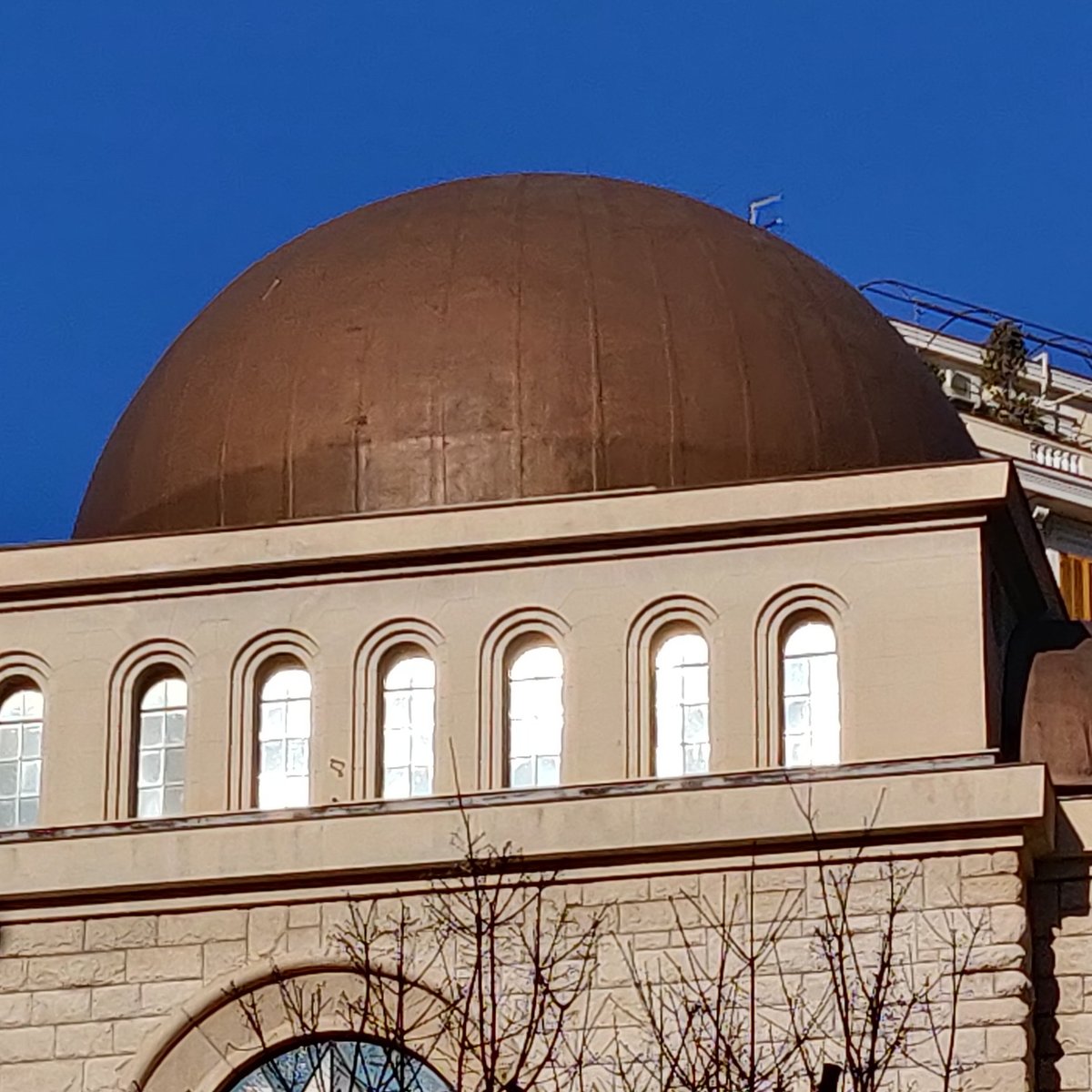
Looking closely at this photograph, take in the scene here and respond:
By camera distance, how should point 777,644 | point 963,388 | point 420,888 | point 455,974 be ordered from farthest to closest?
1. point 963,388
2. point 777,644
3. point 420,888
4. point 455,974

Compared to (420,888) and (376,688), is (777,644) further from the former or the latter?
(420,888)

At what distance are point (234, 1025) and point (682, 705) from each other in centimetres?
367

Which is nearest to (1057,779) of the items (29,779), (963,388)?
(29,779)

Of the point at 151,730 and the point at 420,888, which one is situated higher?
the point at 151,730

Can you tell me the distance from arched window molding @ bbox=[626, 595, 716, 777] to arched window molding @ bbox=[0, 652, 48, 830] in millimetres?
4141

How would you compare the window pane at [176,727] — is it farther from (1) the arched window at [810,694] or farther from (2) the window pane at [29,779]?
(1) the arched window at [810,694]

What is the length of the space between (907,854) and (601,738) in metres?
2.37

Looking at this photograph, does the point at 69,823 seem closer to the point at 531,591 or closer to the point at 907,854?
the point at 531,591

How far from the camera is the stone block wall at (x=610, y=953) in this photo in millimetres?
26406

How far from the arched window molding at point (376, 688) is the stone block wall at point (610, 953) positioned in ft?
3.55

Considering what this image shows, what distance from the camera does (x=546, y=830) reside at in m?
27.3

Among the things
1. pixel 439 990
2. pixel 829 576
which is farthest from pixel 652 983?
pixel 829 576

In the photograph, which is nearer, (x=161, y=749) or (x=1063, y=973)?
(x=1063, y=973)

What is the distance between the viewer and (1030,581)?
29781 mm
